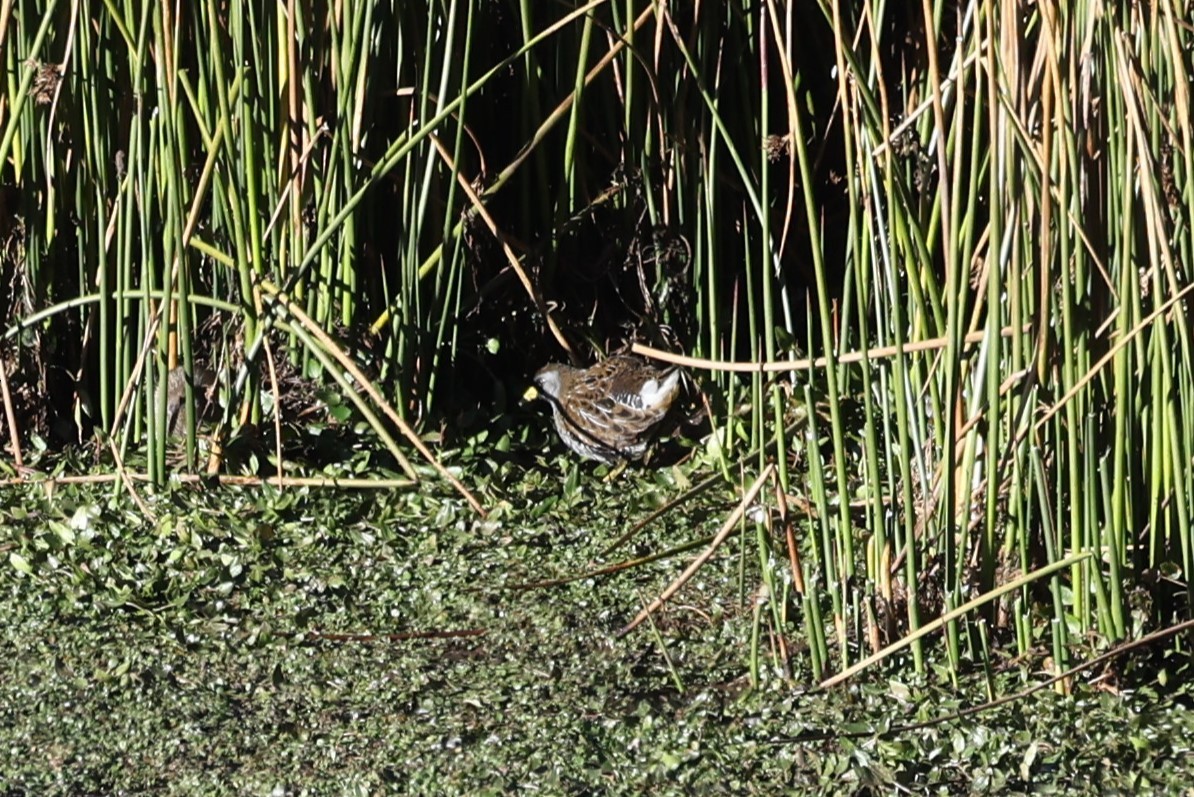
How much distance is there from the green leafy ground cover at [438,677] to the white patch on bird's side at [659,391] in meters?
0.14

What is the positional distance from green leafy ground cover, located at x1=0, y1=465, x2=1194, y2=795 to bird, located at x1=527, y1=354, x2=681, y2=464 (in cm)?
11

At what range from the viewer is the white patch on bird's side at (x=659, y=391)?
2455 mm

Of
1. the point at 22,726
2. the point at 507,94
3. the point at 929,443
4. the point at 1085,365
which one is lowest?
the point at 22,726

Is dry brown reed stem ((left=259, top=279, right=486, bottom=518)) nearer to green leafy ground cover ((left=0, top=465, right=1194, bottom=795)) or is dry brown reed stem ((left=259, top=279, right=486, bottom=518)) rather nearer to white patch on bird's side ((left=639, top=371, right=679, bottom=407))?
Answer: green leafy ground cover ((left=0, top=465, right=1194, bottom=795))

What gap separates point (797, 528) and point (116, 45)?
1.23 m

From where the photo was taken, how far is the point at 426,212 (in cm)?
247

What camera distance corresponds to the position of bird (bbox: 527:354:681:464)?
2.46 m

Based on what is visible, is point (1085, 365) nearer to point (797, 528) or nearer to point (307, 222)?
point (797, 528)

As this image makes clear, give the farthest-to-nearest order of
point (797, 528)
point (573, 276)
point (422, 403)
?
point (573, 276) < point (422, 403) < point (797, 528)

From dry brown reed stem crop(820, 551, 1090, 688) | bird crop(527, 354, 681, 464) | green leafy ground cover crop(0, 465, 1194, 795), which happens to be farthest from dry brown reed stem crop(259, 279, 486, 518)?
dry brown reed stem crop(820, 551, 1090, 688)

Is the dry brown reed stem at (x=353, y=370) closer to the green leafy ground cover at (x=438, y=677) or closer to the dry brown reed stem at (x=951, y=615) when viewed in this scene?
the green leafy ground cover at (x=438, y=677)

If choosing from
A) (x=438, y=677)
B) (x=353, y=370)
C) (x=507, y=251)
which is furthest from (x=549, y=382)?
(x=438, y=677)

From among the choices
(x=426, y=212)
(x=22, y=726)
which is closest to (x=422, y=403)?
(x=426, y=212)

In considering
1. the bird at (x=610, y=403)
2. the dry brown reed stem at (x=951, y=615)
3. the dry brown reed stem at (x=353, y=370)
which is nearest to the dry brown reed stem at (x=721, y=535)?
the dry brown reed stem at (x=951, y=615)
